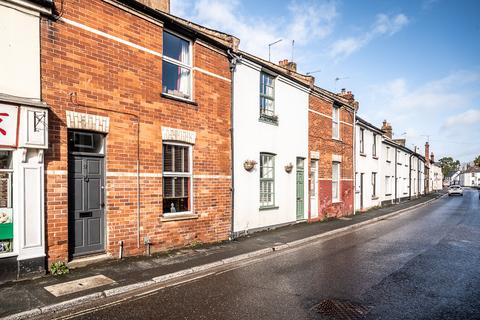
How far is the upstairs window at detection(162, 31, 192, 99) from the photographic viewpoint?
30.1 ft

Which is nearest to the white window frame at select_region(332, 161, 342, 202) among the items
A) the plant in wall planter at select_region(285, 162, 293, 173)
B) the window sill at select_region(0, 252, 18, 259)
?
the plant in wall planter at select_region(285, 162, 293, 173)

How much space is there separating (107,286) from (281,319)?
128 inches

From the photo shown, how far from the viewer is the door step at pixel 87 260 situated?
22.8 feet

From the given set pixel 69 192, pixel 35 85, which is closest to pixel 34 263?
pixel 69 192

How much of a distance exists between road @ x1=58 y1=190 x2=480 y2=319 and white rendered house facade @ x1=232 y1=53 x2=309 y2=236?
2994 millimetres

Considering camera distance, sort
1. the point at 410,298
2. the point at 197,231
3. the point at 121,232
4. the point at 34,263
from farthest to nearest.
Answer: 1. the point at 197,231
2. the point at 121,232
3. the point at 34,263
4. the point at 410,298

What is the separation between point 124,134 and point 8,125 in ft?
7.87

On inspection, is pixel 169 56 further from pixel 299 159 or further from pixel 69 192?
pixel 299 159

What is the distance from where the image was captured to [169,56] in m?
9.27

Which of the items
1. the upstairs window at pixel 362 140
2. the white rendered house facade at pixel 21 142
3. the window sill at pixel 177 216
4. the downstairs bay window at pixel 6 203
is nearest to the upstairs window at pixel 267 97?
the window sill at pixel 177 216

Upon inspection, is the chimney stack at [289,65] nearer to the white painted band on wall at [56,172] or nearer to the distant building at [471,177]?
the white painted band on wall at [56,172]

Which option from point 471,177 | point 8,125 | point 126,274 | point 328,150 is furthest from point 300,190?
Result: point 471,177

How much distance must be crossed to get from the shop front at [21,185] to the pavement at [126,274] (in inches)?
16.8

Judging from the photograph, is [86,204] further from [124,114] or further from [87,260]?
[124,114]
